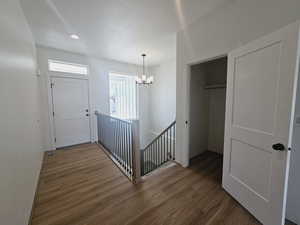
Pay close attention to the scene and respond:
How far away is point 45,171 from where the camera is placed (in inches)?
100

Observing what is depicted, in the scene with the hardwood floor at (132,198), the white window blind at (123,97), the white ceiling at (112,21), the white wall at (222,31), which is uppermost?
the white ceiling at (112,21)

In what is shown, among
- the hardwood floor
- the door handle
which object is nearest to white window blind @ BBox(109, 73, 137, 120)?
the hardwood floor

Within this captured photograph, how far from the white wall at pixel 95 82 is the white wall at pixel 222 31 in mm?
2707

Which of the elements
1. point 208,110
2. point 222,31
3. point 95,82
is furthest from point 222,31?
point 95,82

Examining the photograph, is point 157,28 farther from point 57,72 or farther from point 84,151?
point 84,151

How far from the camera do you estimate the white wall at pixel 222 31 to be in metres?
1.36

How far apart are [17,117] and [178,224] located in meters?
2.13

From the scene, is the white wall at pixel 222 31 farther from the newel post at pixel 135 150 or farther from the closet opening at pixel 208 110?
the newel post at pixel 135 150

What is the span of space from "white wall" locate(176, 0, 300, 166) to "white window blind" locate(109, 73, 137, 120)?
2.95m

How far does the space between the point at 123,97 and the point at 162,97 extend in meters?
1.58

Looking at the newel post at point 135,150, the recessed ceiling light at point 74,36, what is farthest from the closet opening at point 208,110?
the recessed ceiling light at point 74,36

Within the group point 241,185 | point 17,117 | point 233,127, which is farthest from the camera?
point 233,127

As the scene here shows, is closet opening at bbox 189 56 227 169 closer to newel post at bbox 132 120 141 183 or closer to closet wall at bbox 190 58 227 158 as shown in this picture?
closet wall at bbox 190 58 227 158

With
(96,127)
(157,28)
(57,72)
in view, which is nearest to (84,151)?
(96,127)
